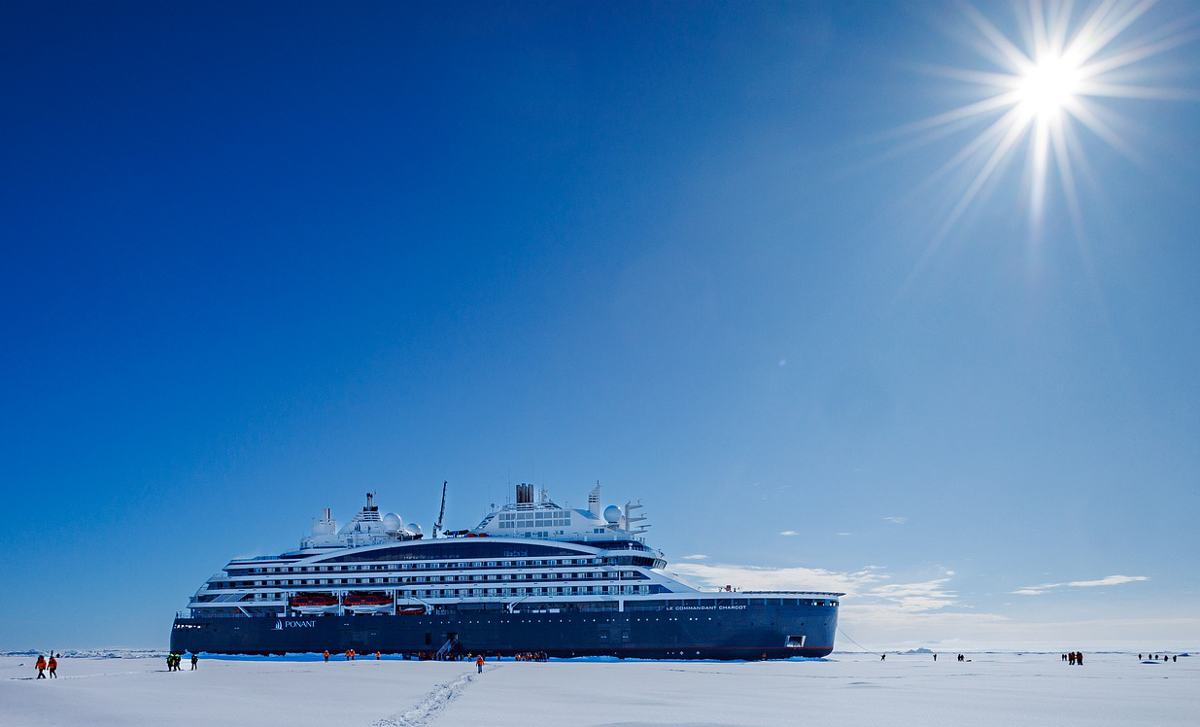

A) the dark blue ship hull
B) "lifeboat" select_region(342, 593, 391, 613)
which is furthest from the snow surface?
"lifeboat" select_region(342, 593, 391, 613)

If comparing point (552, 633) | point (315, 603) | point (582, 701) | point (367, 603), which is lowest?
point (552, 633)

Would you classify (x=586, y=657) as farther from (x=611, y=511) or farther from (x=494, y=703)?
(x=494, y=703)

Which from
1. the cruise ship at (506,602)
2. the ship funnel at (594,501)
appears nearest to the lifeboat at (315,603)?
the cruise ship at (506,602)

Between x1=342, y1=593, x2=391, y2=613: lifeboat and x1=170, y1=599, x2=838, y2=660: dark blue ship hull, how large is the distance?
800mm

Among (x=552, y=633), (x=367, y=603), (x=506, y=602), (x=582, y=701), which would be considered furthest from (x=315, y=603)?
(x=582, y=701)

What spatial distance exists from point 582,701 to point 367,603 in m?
52.2

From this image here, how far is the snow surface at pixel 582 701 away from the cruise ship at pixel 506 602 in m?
25.1

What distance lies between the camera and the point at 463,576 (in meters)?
74.1

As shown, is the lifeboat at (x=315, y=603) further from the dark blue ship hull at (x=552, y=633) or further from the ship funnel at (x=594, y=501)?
the ship funnel at (x=594, y=501)

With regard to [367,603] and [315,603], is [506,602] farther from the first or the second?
[315,603]

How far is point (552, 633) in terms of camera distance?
69.1m

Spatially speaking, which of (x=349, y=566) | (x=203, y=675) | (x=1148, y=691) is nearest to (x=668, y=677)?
(x=1148, y=691)

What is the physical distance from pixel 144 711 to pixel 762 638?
51.5 meters

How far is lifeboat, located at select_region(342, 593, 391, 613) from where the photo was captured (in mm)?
73750
